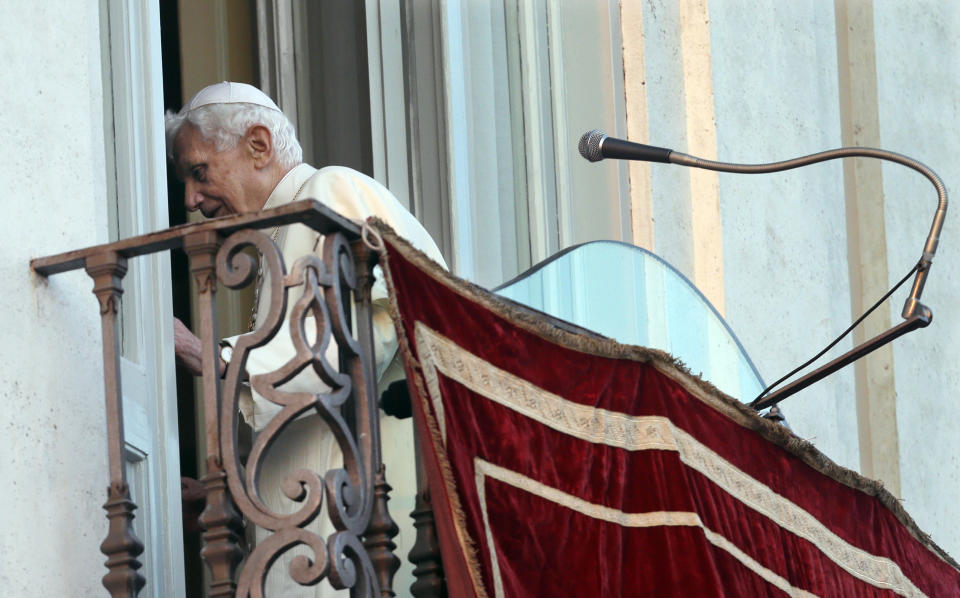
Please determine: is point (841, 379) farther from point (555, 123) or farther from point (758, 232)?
point (555, 123)

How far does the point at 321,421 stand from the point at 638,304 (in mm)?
1051

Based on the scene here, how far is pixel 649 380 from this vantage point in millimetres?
4359

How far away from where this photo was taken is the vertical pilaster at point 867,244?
8.02 metres

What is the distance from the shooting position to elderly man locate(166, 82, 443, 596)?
447 cm

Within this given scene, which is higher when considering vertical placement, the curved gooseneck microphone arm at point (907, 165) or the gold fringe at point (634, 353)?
the curved gooseneck microphone arm at point (907, 165)

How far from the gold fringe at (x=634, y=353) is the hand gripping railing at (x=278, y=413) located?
14 cm

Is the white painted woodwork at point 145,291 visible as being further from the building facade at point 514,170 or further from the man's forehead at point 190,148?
the man's forehead at point 190,148

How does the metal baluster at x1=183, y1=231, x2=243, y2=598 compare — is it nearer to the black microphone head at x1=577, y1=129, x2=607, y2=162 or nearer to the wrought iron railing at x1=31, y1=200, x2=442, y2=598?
the wrought iron railing at x1=31, y1=200, x2=442, y2=598

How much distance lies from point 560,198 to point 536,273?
186cm

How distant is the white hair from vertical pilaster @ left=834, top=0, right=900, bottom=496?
3317 mm

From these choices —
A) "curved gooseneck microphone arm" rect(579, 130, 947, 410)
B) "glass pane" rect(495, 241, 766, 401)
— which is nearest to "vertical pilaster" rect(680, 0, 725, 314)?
"glass pane" rect(495, 241, 766, 401)

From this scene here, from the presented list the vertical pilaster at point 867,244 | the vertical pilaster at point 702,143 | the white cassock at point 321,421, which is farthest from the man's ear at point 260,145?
the vertical pilaster at point 867,244

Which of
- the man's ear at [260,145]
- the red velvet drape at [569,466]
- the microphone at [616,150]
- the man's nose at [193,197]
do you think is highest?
the man's ear at [260,145]

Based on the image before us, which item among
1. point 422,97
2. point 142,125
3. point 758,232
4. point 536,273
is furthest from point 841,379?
point 142,125
